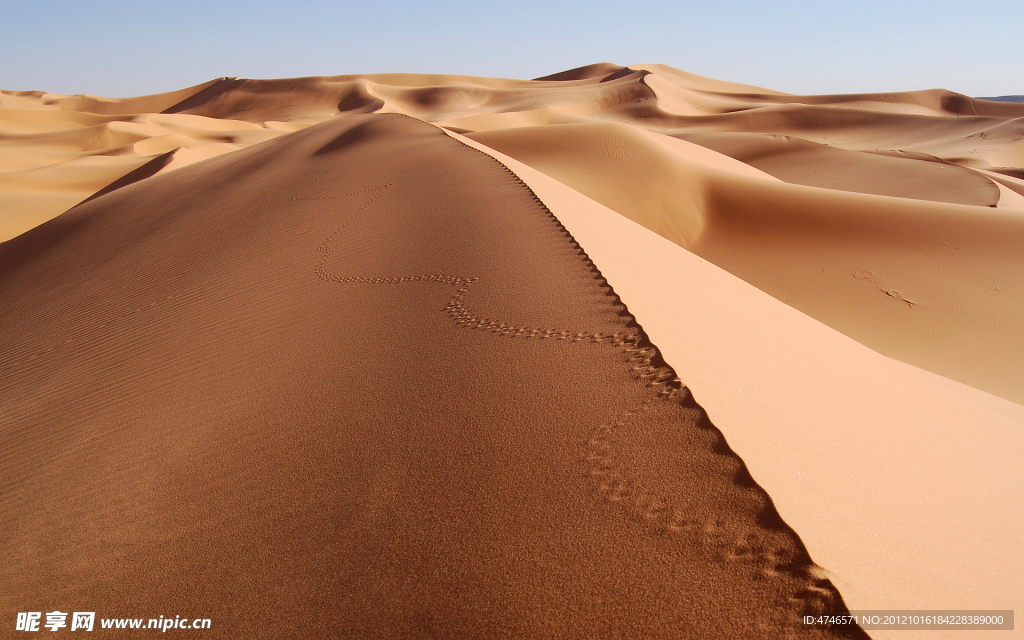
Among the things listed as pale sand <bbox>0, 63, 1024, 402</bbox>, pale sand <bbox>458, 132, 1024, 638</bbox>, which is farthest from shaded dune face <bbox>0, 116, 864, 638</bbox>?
pale sand <bbox>0, 63, 1024, 402</bbox>

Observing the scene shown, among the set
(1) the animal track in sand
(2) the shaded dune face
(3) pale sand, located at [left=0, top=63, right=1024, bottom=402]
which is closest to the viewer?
(1) the animal track in sand

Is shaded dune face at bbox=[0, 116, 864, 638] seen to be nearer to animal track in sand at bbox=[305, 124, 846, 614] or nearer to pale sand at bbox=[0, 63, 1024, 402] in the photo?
animal track in sand at bbox=[305, 124, 846, 614]

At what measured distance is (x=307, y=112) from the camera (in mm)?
52375

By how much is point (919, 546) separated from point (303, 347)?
3.26 metres

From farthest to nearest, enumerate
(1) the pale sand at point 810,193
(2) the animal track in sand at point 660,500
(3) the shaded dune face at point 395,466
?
(1) the pale sand at point 810,193 → (3) the shaded dune face at point 395,466 → (2) the animal track in sand at point 660,500

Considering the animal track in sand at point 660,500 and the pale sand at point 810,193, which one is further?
the pale sand at point 810,193

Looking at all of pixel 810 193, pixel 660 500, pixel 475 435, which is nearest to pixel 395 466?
pixel 475 435

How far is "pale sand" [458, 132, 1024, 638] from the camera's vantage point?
1.93 metres

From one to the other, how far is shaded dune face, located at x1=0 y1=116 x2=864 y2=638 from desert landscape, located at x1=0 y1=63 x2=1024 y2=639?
1 centimetres

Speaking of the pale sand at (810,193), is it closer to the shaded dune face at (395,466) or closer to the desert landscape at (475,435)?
the desert landscape at (475,435)

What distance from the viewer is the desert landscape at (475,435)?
1.92 metres

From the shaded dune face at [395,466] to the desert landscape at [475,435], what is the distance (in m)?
0.01

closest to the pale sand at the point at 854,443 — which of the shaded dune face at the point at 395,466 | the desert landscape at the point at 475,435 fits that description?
the desert landscape at the point at 475,435

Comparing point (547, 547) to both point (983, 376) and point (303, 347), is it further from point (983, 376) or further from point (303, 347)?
point (983, 376)
